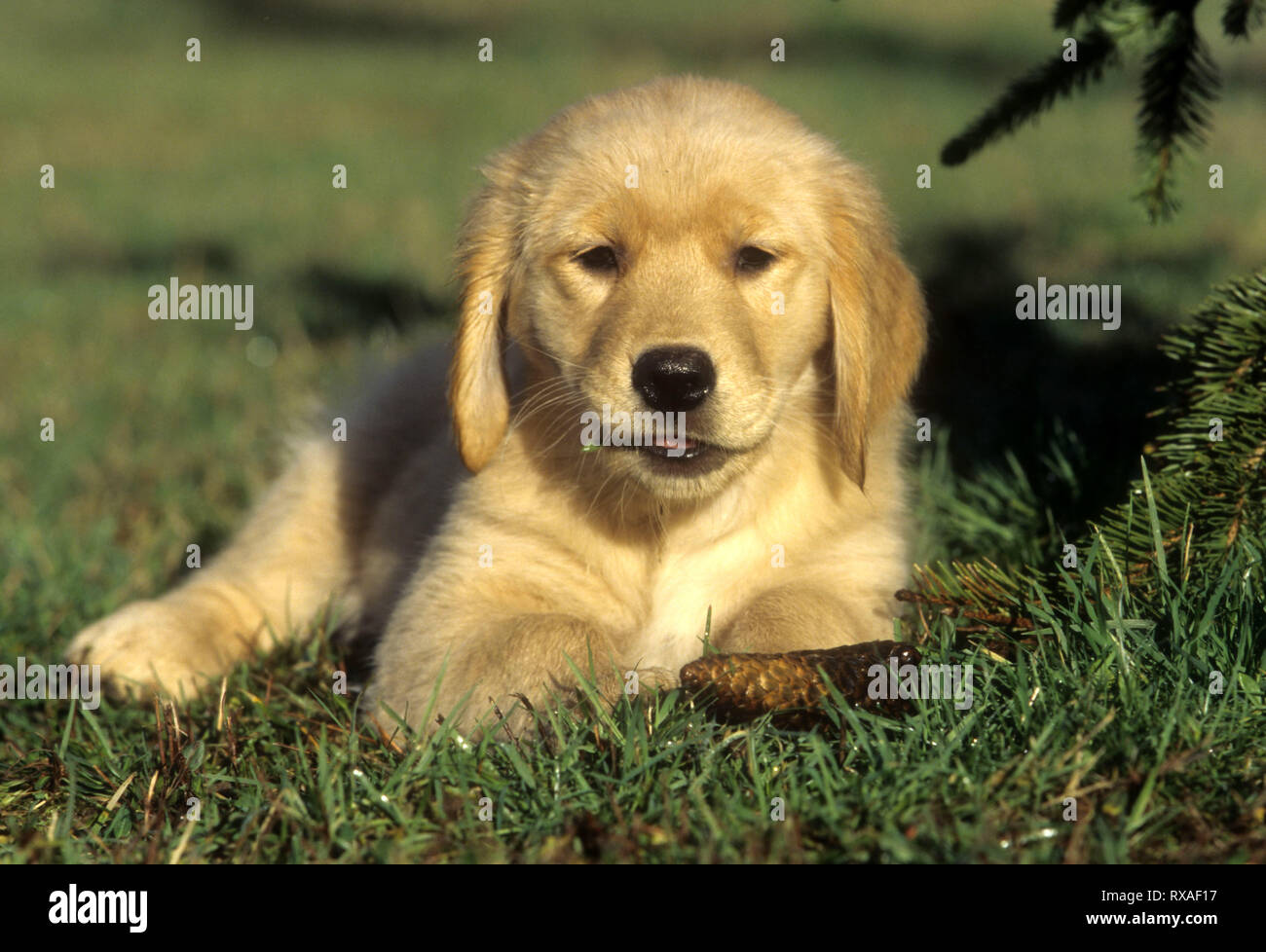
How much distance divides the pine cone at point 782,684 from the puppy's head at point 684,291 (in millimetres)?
553

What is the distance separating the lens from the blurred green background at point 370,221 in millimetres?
4836

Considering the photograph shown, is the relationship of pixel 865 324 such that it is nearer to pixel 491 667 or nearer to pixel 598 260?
pixel 598 260

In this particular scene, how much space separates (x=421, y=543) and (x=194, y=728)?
0.89 m

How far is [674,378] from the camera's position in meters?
2.70

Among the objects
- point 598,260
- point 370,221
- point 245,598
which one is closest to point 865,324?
point 598,260

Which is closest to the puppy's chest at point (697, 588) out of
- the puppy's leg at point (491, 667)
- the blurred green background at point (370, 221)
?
the puppy's leg at point (491, 667)

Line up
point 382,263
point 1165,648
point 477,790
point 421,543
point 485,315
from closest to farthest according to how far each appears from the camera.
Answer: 1. point 477,790
2. point 1165,648
3. point 485,315
4. point 421,543
5. point 382,263

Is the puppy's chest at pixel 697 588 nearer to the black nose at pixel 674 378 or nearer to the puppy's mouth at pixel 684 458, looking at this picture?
the puppy's mouth at pixel 684 458

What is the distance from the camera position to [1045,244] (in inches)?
286

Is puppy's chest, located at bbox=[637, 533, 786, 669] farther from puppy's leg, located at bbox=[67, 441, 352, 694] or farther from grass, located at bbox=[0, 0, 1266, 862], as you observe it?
puppy's leg, located at bbox=[67, 441, 352, 694]

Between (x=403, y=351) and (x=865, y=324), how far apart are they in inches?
99.4

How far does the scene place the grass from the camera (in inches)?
82.8
